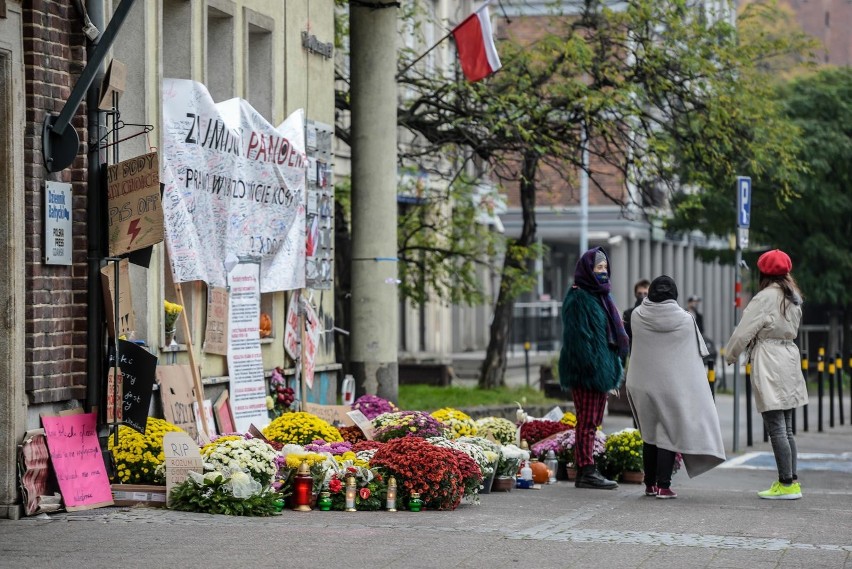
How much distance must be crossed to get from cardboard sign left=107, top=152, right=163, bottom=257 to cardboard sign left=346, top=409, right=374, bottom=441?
10.2 ft

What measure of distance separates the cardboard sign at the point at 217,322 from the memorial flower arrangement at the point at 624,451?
3.27 metres

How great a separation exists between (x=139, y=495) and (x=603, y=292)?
12.9 feet

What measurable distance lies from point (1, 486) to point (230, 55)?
5370 millimetres

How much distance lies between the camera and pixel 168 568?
7695mm

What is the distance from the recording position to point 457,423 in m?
13.6

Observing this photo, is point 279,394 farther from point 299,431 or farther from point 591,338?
point 591,338

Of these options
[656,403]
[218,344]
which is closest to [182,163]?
[218,344]

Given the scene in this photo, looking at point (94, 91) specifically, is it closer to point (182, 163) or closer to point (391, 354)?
point (182, 163)

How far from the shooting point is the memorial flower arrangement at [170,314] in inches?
484

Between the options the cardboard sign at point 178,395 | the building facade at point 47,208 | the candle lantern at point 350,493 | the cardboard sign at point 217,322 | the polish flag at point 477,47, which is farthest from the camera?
the polish flag at point 477,47

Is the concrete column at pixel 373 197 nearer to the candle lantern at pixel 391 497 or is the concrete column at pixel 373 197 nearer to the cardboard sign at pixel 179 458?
the candle lantern at pixel 391 497

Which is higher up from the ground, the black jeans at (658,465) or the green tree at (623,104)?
the green tree at (623,104)

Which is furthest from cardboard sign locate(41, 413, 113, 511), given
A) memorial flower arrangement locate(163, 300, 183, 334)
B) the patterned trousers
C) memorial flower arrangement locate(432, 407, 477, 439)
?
the patterned trousers

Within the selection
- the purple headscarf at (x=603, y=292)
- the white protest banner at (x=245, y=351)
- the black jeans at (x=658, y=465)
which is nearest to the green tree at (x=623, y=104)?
the white protest banner at (x=245, y=351)
